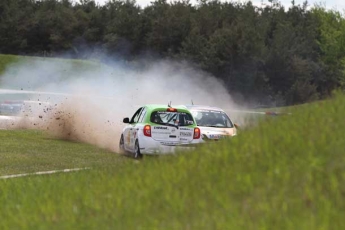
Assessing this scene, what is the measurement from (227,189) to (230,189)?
4 cm

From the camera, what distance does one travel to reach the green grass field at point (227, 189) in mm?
6934

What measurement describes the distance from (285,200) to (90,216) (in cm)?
214

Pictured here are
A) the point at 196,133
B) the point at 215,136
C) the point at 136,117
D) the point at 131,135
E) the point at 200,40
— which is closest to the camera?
the point at 196,133

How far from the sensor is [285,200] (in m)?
7.05

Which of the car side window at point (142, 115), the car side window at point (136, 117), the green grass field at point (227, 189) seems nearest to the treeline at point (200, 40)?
the car side window at point (136, 117)

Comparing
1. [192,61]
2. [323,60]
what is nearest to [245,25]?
[192,61]

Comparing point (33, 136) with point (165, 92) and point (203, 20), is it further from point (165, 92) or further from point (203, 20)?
point (203, 20)

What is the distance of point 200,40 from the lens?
9406 centimetres

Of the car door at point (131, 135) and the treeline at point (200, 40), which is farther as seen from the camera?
the treeline at point (200, 40)

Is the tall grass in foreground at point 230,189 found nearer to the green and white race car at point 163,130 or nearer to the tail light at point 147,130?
the green and white race car at point 163,130

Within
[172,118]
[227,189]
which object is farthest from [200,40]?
[227,189]

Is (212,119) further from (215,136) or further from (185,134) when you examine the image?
(185,134)

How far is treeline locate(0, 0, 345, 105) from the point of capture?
92.0m

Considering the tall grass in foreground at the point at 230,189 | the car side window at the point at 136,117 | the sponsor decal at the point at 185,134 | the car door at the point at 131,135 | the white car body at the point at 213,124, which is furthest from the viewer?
the car side window at the point at 136,117
